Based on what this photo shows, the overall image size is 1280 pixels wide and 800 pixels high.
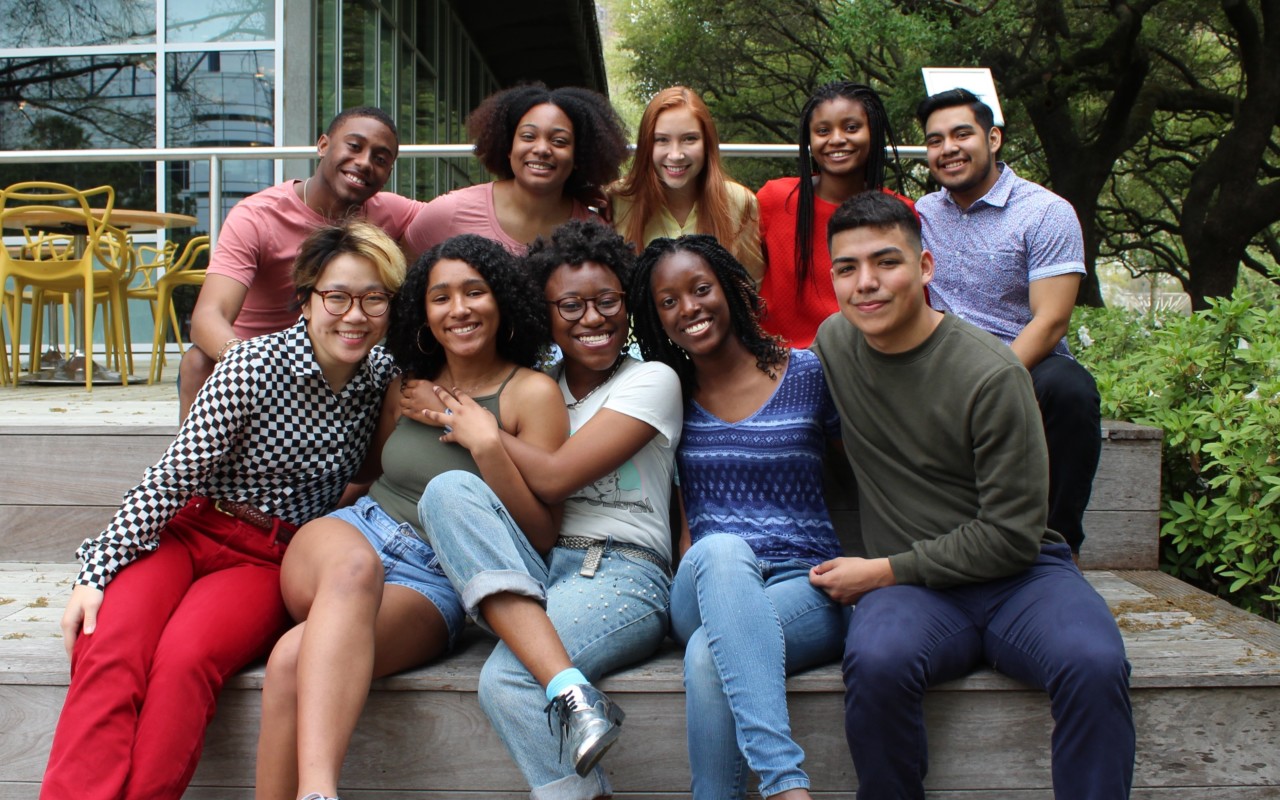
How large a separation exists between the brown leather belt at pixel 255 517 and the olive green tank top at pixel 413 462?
0.70 ft

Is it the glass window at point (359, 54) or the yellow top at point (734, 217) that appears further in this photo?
the glass window at point (359, 54)

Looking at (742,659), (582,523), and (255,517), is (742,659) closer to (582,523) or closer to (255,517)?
(582,523)

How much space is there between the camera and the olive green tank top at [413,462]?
2.40m

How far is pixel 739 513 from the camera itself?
2396 millimetres

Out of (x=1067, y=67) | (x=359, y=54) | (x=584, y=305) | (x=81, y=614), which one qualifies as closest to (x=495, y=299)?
(x=584, y=305)

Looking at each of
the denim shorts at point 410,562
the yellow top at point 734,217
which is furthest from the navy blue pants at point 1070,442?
the denim shorts at point 410,562

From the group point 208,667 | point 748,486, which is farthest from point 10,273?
point 748,486

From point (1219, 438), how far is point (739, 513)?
1.51 meters

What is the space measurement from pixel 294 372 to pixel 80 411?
194cm

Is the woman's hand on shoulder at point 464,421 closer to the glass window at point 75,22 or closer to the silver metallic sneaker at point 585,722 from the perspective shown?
the silver metallic sneaker at point 585,722

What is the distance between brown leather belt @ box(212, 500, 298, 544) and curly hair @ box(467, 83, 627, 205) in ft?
4.93

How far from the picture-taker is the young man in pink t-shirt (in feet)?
10.1

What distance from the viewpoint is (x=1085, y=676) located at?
1.88 meters

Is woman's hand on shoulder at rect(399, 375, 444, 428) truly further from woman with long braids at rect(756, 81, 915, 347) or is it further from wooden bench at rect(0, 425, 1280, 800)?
woman with long braids at rect(756, 81, 915, 347)
